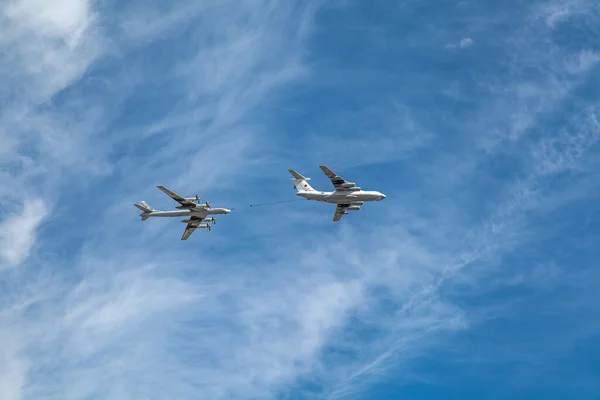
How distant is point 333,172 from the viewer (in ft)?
655
